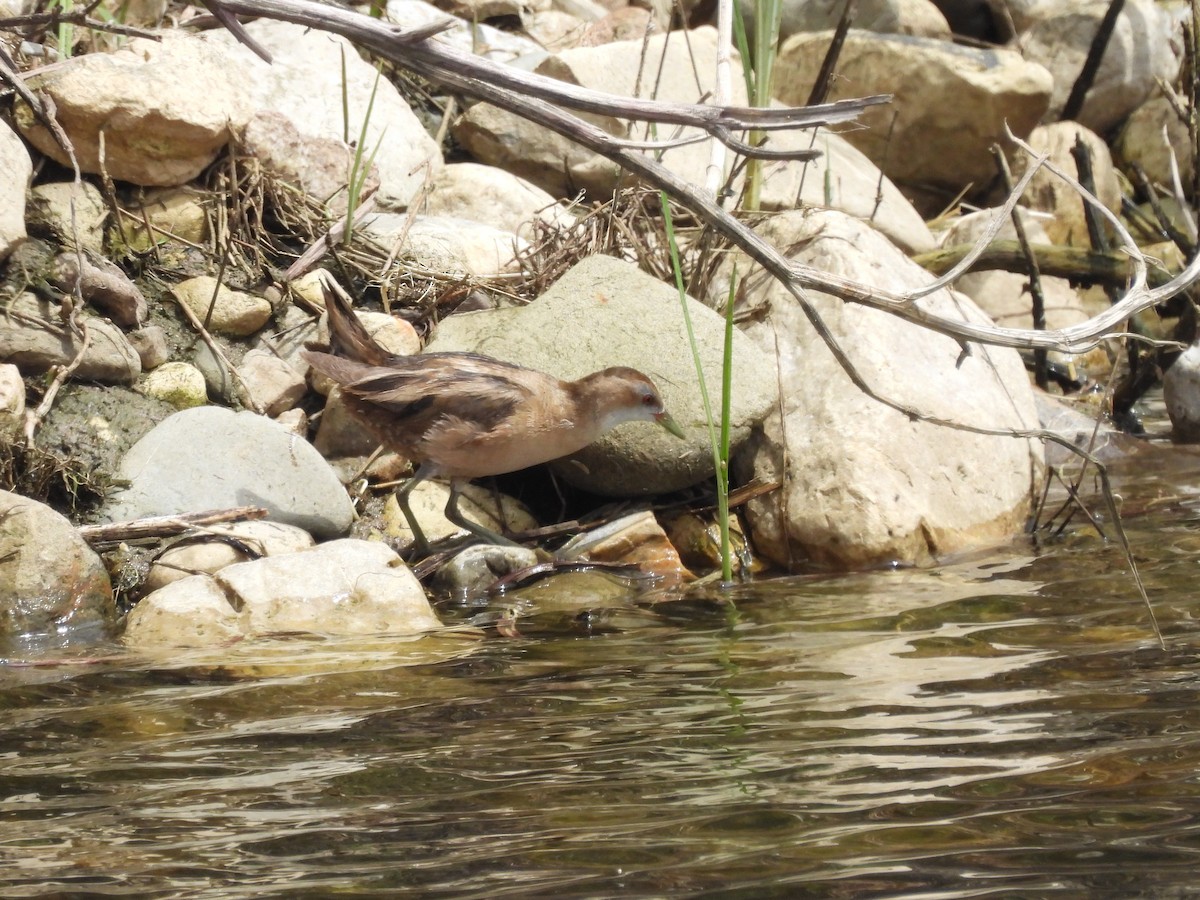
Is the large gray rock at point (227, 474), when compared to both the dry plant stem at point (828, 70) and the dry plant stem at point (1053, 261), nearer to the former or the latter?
the dry plant stem at point (828, 70)

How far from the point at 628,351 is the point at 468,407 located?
3.54ft

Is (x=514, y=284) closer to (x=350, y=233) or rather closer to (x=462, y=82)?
(x=350, y=233)

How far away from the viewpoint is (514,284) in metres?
7.27

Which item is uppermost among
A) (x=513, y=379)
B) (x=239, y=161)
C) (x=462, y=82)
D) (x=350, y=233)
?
(x=239, y=161)

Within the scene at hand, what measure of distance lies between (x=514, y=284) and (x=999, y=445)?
267 cm

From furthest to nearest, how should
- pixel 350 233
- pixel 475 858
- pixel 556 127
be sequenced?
1. pixel 350 233
2. pixel 556 127
3. pixel 475 858

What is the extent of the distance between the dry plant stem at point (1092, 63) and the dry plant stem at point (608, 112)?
413 inches

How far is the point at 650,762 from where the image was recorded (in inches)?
120

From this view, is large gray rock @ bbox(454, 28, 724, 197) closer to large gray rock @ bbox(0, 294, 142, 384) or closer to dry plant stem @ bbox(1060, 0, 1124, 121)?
large gray rock @ bbox(0, 294, 142, 384)

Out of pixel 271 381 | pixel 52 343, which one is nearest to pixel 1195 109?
pixel 271 381

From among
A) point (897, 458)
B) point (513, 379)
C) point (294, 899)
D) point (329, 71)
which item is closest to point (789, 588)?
point (897, 458)

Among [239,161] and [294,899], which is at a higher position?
[239,161]

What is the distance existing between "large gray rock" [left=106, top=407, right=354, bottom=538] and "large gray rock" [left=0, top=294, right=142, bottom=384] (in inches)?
18.0

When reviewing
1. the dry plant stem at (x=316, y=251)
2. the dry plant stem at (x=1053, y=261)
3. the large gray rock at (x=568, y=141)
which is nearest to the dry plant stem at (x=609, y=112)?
the dry plant stem at (x=316, y=251)
